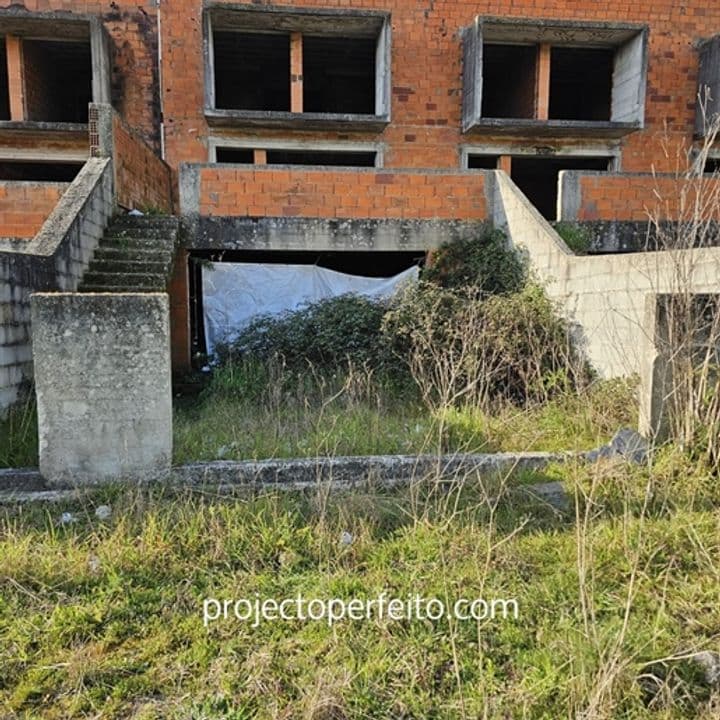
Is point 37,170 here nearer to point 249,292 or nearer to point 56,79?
point 56,79

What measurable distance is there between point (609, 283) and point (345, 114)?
27.5 feet

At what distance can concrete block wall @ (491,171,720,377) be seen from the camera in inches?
171

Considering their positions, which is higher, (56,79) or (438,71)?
(56,79)

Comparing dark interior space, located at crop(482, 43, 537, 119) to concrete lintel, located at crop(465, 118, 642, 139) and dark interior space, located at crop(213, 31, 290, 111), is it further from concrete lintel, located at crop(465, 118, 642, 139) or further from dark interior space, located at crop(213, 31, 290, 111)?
dark interior space, located at crop(213, 31, 290, 111)

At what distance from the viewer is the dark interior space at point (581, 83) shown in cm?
1291

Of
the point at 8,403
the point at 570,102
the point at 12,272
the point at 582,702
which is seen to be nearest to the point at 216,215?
the point at 12,272

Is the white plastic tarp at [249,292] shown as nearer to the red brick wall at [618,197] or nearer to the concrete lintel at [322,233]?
the concrete lintel at [322,233]

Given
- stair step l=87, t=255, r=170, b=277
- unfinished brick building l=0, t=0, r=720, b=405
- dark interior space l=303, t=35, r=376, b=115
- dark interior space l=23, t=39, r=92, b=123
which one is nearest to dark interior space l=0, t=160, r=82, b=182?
unfinished brick building l=0, t=0, r=720, b=405

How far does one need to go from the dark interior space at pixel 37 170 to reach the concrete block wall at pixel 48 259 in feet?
21.1

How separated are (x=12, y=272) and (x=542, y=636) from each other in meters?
4.77

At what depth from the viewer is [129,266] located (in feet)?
20.2

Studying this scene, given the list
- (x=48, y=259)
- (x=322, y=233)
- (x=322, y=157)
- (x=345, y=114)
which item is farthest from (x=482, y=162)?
(x=48, y=259)

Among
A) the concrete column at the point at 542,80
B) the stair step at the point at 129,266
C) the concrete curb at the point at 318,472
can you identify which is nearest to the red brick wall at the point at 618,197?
the concrete column at the point at 542,80

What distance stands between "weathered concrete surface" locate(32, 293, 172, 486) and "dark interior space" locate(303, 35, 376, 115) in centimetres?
1044
